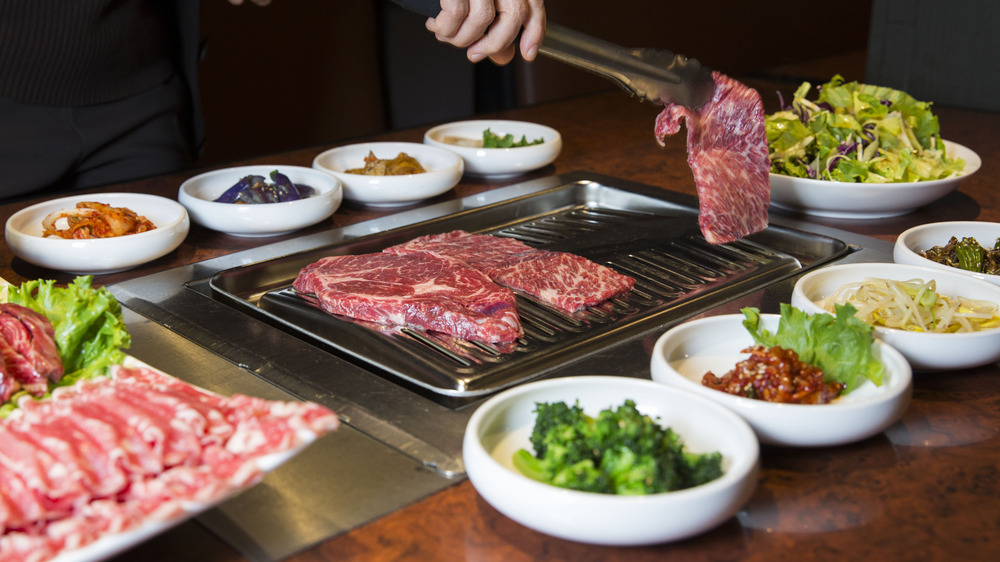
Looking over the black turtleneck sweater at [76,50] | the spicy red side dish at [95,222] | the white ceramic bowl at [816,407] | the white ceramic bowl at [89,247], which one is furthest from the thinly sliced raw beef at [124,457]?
the black turtleneck sweater at [76,50]

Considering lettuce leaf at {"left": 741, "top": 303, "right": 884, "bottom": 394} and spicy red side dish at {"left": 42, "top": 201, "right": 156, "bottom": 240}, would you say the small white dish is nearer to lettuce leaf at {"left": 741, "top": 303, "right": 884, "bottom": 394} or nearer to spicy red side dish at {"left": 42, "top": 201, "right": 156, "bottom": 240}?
spicy red side dish at {"left": 42, "top": 201, "right": 156, "bottom": 240}

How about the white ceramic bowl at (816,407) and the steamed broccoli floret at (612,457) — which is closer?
the steamed broccoli floret at (612,457)

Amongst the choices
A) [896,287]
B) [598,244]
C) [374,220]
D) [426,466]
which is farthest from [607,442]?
[374,220]

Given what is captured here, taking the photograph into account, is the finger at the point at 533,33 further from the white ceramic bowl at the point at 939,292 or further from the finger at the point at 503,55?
the white ceramic bowl at the point at 939,292

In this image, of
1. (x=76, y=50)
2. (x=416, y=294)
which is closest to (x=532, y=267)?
(x=416, y=294)

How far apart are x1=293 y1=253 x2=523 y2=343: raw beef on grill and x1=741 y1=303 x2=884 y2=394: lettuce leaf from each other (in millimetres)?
580

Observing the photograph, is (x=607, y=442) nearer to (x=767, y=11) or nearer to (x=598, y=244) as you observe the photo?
(x=598, y=244)

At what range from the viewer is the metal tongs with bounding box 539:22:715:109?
1.96m

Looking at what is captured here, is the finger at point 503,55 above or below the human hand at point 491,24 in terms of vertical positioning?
below

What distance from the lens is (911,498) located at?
1228 mm

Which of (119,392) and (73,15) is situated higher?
(73,15)

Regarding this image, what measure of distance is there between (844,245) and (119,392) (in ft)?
5.48

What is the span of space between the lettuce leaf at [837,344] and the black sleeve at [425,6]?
106 centimetres

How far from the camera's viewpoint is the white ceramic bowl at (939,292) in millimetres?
1465
